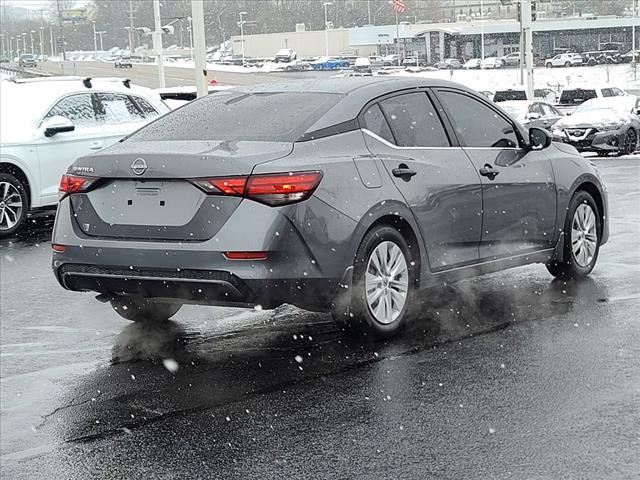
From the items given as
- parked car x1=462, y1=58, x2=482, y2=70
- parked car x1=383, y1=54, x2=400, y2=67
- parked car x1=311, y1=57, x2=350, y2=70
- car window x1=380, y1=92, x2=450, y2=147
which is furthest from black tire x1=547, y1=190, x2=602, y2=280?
parked car x1=311, y1=57, x2=350, y2=70

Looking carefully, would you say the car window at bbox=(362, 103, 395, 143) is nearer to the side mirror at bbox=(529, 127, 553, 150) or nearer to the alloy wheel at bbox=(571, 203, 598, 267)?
the side mirror at bbox=(529, 127, 553, 150)

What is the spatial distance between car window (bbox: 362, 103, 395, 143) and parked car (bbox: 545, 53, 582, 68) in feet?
246

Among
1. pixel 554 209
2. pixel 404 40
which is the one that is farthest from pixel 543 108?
pixel 404 40

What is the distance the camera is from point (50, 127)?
13.0 metres

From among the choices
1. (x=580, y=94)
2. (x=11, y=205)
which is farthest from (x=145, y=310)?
(x=580, y=94)

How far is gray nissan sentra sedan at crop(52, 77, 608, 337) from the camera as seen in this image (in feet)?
20.2

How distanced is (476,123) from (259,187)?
7.72 ft

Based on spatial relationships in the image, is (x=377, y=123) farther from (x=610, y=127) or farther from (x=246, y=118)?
(x=610, y=127)

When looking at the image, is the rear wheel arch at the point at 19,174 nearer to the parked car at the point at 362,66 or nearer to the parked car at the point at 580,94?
the parked car at the point at 580,94

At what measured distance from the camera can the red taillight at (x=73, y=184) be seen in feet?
21.7

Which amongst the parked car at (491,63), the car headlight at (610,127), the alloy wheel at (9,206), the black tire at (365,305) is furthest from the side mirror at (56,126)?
the parked car at (491,63)

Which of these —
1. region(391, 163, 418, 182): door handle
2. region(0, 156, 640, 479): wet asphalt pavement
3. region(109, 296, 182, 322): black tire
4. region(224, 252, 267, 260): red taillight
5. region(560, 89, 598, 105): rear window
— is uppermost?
region(391, 163, 418, 182): door handle

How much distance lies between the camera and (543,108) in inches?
1266

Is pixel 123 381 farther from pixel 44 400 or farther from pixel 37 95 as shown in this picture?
pixel 37 95
